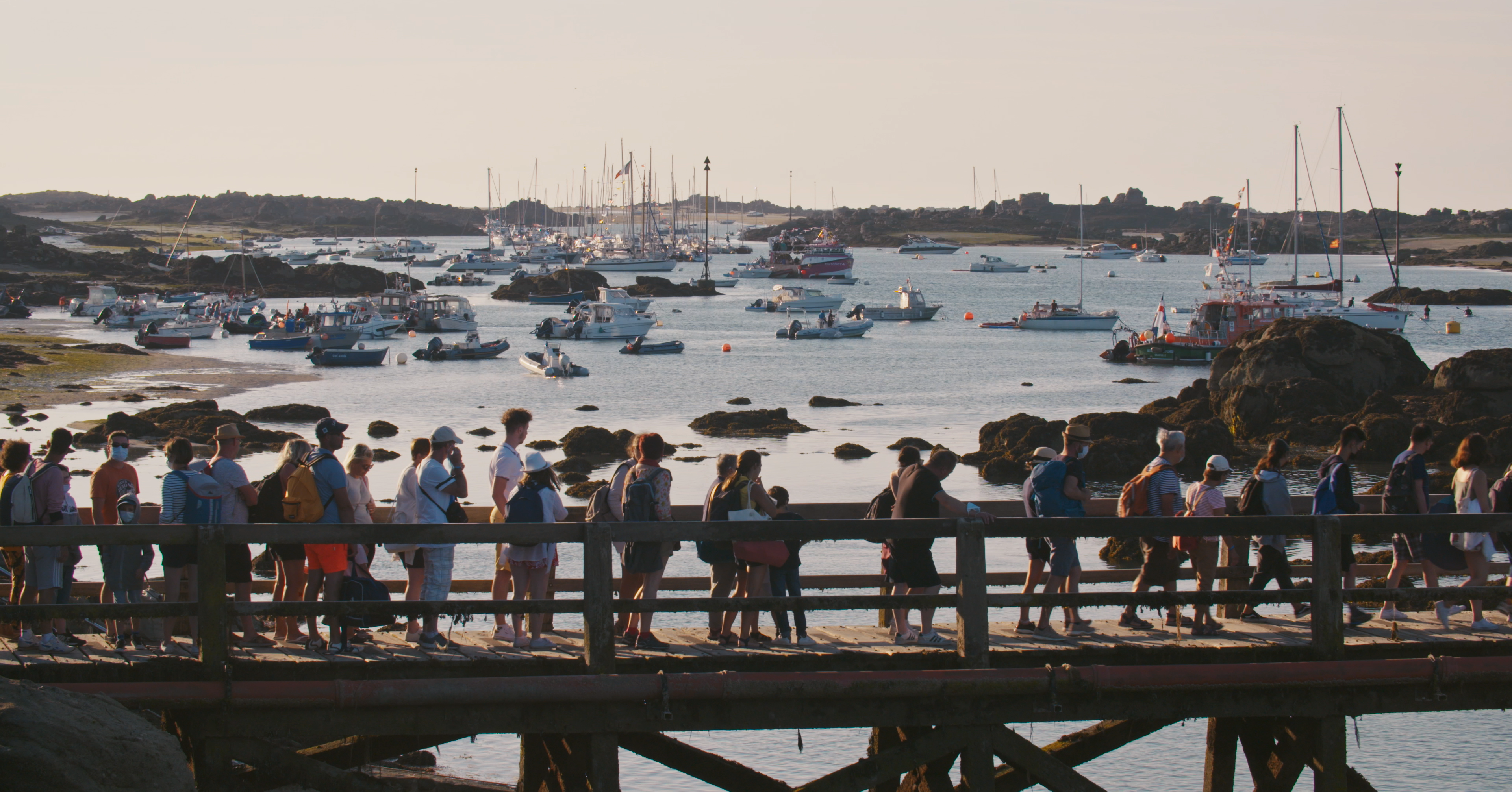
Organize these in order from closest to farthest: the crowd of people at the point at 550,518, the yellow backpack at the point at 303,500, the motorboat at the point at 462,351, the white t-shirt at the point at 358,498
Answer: the crowd of people at the point at 550,518, the yellow backpack at the point at 303,500, the white t-shirt at the point at 358,498, the motorboat at the point at 462,351

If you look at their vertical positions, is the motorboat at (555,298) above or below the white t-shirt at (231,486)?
below

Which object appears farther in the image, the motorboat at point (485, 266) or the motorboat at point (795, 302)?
the motorboat at point (485, 266)

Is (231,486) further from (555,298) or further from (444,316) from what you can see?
(555,298)

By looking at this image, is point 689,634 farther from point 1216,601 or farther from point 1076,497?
point 1216,601

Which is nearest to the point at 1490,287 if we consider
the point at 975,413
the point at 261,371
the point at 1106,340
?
the point at 1106,340

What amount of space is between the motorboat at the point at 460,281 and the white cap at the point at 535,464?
154 meters

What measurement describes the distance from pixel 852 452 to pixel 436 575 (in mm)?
31077

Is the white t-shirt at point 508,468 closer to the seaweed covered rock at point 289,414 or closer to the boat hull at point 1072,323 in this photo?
the seaweed covered rock at point 289,414

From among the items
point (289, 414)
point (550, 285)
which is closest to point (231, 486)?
point (289, 414)

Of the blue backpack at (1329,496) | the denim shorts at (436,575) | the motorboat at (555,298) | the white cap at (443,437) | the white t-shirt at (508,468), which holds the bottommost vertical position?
the motorboat at (555,298)

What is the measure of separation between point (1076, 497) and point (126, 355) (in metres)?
66.9

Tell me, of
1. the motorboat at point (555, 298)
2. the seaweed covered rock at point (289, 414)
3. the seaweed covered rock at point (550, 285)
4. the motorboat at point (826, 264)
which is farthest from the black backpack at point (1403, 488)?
the motorboat at point (826, 264)

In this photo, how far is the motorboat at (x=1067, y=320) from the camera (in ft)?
325

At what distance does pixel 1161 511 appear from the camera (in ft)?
32.5
